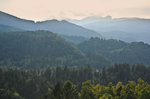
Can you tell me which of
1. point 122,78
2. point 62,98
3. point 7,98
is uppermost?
point 62,98

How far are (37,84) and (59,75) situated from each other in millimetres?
39219

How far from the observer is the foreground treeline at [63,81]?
2298 inches

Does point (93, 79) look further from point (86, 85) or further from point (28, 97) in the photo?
point (86, 85)

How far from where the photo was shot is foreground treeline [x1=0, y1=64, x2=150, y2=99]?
58.4 meters

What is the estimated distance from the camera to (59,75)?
142 metres

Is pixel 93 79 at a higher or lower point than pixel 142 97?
lower

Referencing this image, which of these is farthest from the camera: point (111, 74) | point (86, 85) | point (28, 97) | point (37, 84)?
point (111, 74)

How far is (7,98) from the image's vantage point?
3073 inches

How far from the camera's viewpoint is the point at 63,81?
131875 millimetres

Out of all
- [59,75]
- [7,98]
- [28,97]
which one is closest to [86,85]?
[7,98]

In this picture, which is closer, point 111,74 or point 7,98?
point 7,98

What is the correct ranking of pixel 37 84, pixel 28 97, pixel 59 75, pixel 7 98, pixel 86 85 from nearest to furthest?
pixel 86 85, pixel 7 98, pixel 28 97, pixel 37 84, pixel 59 75

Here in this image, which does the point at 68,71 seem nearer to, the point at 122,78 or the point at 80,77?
the point at 80,77

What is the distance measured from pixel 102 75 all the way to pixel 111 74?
9.11 m
